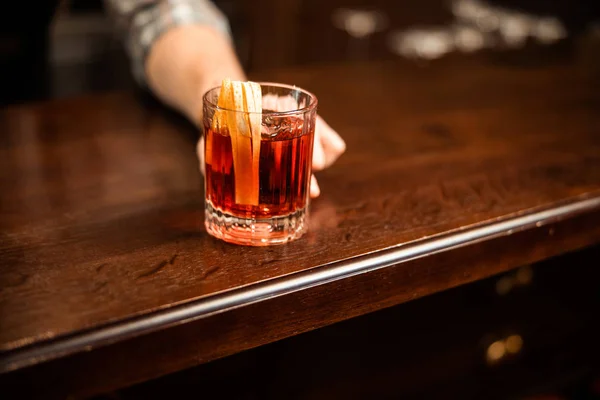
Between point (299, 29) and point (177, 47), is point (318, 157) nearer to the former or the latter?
point (177, 47)

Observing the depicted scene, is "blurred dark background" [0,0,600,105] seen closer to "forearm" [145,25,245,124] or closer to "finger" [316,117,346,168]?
"forearm" [145,25,245,124]

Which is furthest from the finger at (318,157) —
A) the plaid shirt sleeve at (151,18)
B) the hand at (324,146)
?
the plaid shirt sleeve at (151,18)

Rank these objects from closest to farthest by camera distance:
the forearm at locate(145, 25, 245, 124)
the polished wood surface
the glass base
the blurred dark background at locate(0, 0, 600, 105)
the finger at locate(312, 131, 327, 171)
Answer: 1. the polished wood surface
2. the glass base
3. the finger at locate(312, 131, 327, 171)
4. the forearm at locate(145, 25, 245, 124)
5. the blurred dark background at locate(0, 0, 600, 105)

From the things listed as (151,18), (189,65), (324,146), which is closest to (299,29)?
(151,18)

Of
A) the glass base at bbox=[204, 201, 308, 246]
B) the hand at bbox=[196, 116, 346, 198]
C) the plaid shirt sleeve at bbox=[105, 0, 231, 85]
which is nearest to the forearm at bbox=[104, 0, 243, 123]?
the plaid shirt sleeve at bbox=[105, 0, 231, 85]

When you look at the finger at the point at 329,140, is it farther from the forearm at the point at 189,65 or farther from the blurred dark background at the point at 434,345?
the blurred dark background at the point at 434,345

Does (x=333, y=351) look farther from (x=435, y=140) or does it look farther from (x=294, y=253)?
(x=294, y=253)
